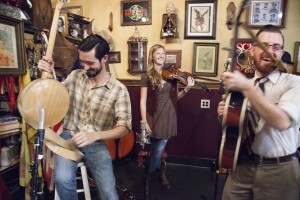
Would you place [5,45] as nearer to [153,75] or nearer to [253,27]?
[153,75]

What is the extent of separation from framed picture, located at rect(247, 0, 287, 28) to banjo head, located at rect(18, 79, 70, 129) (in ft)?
8.25

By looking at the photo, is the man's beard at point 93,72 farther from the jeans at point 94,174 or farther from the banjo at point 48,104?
the jeans at point 94,174

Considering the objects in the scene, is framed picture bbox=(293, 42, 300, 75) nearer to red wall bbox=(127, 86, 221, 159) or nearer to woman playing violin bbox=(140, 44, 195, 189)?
red wall bbox=(127, 86, 221, 159)

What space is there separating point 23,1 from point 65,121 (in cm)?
143

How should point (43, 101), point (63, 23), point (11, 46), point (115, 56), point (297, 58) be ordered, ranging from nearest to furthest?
1. point (43, 101)
2. point (11, 46)
3. point (63, 23)
4. point (297, 58)
5. point (115, 56)

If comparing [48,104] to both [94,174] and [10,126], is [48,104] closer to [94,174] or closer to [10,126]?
[94,174]

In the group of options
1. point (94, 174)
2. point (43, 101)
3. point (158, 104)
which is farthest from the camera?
point (158, 104)

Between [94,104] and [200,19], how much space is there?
6.50 feet

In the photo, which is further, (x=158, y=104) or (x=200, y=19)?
(x=200, y=19)

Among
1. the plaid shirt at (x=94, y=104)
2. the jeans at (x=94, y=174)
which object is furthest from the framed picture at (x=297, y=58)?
the jeans at (x=94, y=174)

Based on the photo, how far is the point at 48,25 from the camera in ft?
8.32

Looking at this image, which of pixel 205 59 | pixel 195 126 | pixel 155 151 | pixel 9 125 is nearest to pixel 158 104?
pixel 155 151

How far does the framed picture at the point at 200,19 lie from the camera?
2898mm

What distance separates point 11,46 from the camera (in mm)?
1982
